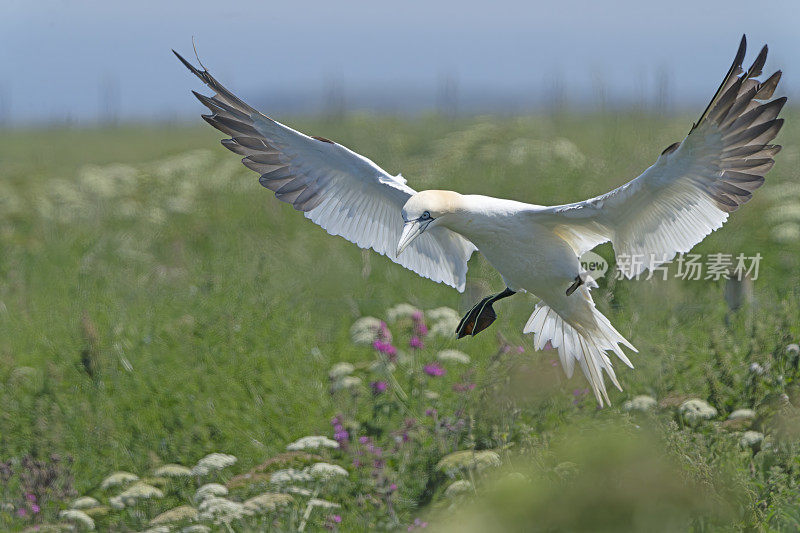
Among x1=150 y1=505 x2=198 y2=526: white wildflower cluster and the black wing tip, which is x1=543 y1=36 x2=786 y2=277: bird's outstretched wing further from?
x1=150 y1=505 x2=198 y2=526: white wildflower cluster

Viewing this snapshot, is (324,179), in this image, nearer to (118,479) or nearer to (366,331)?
(366,331)

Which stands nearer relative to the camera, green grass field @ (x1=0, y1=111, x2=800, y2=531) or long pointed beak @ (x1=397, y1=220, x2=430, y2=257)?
long pointed beak @ (x1=397, y1=220, x2=430, y2=257)

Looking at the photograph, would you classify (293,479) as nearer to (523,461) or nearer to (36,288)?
(523,461)

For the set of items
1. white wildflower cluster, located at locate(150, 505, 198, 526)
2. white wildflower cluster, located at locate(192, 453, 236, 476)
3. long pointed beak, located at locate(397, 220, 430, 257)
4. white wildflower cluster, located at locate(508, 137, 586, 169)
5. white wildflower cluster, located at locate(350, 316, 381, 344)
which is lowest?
white wildflower cluster, located at locate(150, 505, 198, 526)

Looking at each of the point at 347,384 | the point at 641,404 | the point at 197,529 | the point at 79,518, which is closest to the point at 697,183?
the point at 641,404

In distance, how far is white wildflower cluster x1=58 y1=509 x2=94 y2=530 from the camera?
5.66m

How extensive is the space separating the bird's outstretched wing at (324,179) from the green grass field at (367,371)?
1328mm

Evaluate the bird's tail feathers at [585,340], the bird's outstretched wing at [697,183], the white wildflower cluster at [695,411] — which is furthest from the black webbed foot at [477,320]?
the white wildflower cluster at [695,411]

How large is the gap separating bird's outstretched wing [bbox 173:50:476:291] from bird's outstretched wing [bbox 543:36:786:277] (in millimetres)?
1184

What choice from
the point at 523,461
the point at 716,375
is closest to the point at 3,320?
the point at 523,461

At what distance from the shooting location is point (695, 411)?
5.49 m

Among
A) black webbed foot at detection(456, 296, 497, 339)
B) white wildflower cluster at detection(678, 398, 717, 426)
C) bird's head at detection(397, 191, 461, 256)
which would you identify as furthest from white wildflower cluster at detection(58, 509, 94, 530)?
white wildflower cluster at detection(678, 398, 717, 426)

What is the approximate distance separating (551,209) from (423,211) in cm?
60

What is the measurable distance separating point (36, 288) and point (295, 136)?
5800 millimetres
